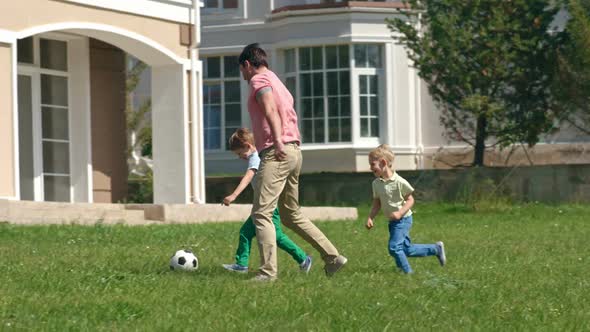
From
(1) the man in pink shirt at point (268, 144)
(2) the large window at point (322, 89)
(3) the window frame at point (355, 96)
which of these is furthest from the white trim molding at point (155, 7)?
(1) the man in pink shirt at point (268, 144)

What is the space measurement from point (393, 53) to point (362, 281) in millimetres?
22813

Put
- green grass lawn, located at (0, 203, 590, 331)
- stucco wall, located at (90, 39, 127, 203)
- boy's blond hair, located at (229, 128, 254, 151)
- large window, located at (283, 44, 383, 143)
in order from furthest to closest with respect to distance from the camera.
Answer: large window, located at (283, 44, 383, 143), stucco wall, located at (90, 39, 127, 203), boy's blond hair, located at (229, 128, 254, 151), green grass lawn, located at (0, 203, 590, 331)

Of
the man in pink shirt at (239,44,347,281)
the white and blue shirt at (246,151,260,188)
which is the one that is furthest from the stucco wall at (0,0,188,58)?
the man in pink shirt at (239,44,347,281)

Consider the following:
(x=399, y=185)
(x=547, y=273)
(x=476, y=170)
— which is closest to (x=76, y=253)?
(x=399, y=185)

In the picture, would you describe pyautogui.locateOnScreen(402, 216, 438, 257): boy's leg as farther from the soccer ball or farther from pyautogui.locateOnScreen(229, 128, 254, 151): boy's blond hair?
the soccer ball

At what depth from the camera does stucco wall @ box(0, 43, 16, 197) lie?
20384 millimetres

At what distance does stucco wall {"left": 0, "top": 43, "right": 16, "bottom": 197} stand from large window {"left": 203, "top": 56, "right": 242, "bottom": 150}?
14.4 meters

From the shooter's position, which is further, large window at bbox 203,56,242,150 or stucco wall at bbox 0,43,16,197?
large window at bbox 203,56,242,150

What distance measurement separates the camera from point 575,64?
27.1 metres

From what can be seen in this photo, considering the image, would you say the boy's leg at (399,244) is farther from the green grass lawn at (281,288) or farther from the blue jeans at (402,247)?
the green grass lawn at (281,288)

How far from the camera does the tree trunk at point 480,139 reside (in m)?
29.3

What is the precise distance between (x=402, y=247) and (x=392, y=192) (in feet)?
1.54

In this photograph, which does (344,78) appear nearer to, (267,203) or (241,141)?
(241,141)

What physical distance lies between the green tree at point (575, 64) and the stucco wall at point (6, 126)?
1103cm
